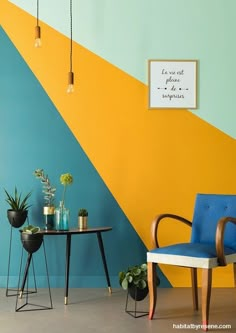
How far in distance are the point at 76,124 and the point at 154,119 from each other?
615 millimetres

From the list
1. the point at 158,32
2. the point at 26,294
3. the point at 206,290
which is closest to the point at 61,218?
the point at 26,294

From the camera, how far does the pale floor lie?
3.24 m

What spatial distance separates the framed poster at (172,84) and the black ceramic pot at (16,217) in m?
1.29

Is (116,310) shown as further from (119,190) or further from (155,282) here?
(119,190)

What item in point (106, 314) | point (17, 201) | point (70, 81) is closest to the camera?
point (106, 314)

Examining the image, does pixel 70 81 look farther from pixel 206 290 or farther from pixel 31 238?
pixel 206 290

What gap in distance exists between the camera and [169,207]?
4.36m

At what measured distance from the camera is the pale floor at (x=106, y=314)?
324cm

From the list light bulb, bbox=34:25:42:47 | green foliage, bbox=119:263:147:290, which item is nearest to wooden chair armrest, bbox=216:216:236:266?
green foliage, bbox=119:263:147:290

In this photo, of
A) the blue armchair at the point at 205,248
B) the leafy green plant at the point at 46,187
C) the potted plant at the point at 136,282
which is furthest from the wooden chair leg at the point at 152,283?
the leafy green plant at the point at 46,187

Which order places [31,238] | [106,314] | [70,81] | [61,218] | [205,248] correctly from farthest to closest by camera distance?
[70,81] → [61,218] → [31,238] → [106,314] → [205,248]

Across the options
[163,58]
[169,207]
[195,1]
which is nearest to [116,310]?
[169,207]

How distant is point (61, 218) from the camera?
402 cm

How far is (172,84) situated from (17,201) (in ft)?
4.95
